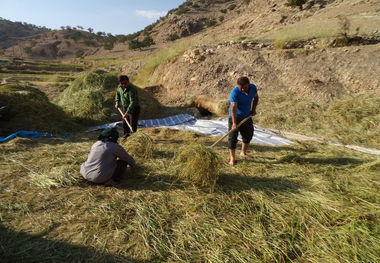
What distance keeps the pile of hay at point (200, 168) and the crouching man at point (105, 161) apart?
756 millimetres

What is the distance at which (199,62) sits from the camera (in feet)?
36.3

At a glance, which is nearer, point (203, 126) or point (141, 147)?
point (141, 147)

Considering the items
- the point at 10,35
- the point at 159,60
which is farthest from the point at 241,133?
the point at 10,35

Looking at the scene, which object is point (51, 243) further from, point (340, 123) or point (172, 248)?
point (340, 123)

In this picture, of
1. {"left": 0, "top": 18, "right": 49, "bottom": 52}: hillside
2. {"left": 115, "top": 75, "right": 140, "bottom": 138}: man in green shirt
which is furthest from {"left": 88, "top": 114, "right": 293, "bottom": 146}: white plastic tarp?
{"left": 0, "top": 18, "right": 49, "bottom": 52}: hillside

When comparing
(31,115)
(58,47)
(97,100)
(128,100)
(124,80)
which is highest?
(58,47)

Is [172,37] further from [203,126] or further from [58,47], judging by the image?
[203,126]

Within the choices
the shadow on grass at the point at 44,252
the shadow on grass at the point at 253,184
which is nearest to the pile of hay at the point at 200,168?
the shadow on grass at the point at 253,184

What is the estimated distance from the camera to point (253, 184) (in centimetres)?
340

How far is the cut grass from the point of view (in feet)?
7.33

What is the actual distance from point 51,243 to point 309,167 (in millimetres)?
3391

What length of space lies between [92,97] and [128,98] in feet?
9.96

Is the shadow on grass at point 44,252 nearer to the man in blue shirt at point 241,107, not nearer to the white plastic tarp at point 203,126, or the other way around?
the man in blue shirt at point 241,107

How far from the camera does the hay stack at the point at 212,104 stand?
778 centimetres
